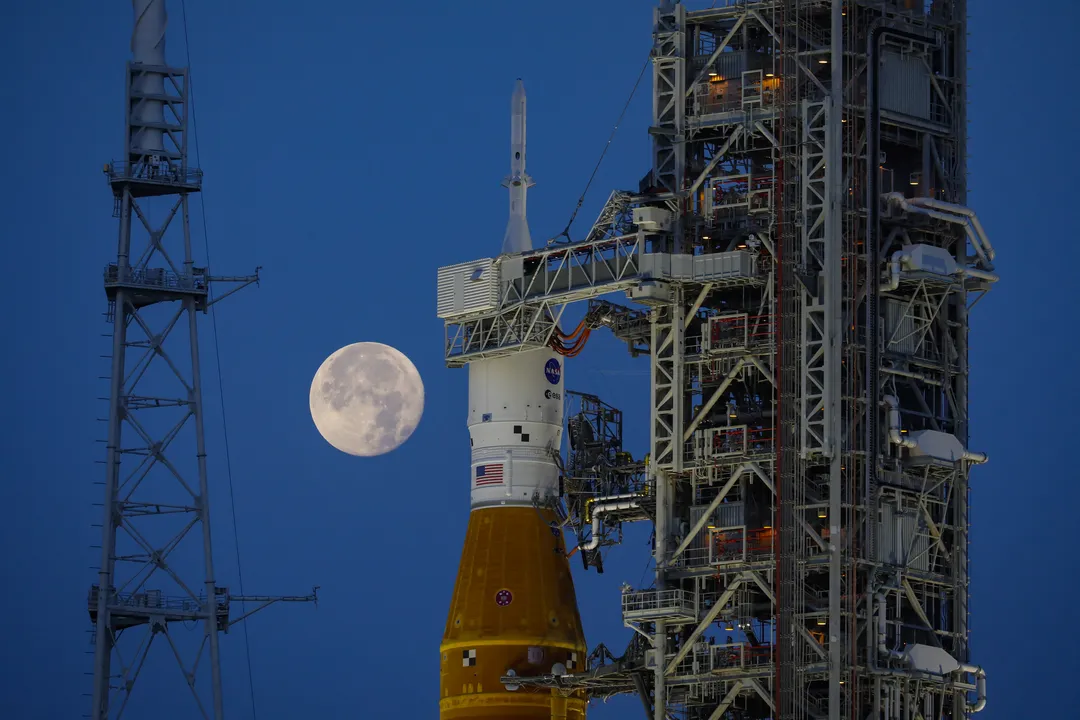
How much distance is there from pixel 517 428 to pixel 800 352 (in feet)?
47.7

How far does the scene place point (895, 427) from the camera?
114 meters

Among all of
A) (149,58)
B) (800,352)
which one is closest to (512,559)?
(800,352)

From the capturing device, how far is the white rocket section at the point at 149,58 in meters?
128

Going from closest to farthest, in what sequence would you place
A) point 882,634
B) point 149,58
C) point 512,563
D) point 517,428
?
1. point 882,634
2. point 512,563
3. point 517,428
4. point 149,58

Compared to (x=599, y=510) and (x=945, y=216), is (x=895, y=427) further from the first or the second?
(x=599, y=510)

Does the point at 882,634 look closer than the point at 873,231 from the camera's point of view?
Yes

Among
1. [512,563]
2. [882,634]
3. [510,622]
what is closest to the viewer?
[882,634]

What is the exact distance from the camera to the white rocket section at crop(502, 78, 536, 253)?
12650 centimetres

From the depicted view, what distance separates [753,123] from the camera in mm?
117438

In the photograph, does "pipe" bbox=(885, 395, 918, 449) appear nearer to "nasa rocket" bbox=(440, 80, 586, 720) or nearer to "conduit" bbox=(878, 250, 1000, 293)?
"conduit" bbox=(878, 250, 1000, 293)

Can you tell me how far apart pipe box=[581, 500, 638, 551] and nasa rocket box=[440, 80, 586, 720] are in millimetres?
1729

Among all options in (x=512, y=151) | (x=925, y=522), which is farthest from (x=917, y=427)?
(x=512, y=151)

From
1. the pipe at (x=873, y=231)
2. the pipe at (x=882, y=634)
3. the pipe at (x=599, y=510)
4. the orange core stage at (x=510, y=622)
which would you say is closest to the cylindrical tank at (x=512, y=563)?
the orange core stage at (x=510, y=622)

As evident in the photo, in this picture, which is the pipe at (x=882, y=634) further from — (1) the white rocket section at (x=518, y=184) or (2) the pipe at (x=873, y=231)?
(1) the white rocket section at (x=518, y=184)
